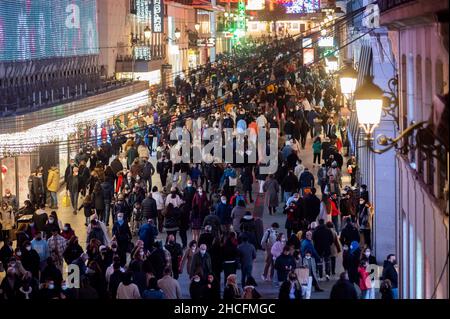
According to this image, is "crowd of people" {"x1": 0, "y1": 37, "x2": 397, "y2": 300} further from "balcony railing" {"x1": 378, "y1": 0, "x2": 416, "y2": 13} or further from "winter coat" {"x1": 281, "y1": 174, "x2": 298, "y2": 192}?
"balcony railing" {"x1": 378, "y1": 0, "x2": 416, "y2": 13}

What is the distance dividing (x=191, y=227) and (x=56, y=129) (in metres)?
9.21

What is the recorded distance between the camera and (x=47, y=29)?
4588 cm

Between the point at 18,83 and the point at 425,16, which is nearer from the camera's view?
the point at 425,16

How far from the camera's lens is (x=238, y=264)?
22.2m

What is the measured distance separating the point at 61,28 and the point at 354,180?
19.3 m

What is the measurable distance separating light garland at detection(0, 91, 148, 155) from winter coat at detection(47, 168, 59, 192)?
0.70 metres

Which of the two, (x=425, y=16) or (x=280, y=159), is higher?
(x=425, y=16)

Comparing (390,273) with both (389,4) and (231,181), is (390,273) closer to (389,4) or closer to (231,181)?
(389,4)

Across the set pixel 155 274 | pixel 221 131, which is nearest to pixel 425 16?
pixel 155 274

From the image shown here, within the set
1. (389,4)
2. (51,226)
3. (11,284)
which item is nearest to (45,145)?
(51,226)

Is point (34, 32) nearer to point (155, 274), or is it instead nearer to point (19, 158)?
point (19, 158)

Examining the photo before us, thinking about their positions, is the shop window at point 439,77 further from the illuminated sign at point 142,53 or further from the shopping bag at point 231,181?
the illuminated sign at point 142,53

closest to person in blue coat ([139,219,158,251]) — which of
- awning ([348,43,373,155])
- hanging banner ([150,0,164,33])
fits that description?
awning ([348,43,373,155])

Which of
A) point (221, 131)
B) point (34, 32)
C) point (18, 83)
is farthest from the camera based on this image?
point (34, 32)
